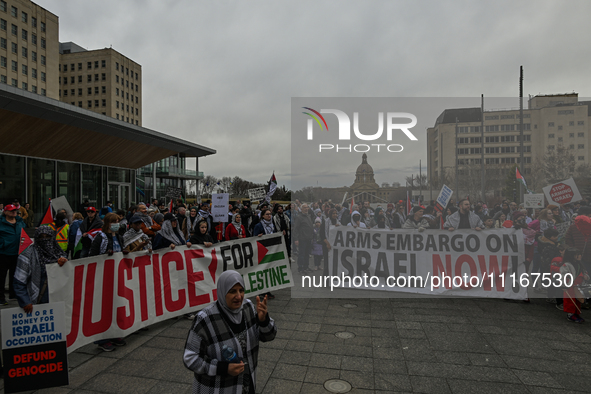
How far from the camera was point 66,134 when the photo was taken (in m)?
20.8

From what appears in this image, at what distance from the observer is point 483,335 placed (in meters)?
5.31

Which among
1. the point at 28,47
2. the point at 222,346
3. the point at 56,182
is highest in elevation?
the point at 28,47

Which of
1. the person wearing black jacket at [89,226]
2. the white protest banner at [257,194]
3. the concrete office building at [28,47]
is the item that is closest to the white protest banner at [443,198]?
the person wearing black jacket at [89,226]

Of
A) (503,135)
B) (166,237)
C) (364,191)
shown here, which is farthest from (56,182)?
(503,135)

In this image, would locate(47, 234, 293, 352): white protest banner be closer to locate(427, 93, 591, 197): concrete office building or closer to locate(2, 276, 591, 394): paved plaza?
locate(2, 276, 591, 394): paved plaza

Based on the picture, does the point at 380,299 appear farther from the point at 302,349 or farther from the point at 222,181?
the point at 222,181

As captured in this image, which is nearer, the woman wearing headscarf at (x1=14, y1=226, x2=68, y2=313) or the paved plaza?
the paved plaza

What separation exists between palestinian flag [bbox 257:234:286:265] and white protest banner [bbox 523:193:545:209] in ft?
20.6

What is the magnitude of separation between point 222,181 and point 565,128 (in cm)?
9059

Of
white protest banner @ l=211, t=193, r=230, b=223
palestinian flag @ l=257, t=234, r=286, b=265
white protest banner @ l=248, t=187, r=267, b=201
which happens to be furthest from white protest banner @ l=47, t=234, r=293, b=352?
white protest banner @ l=248, t=187, r=267, b=201

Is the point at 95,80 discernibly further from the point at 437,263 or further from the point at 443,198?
the point at 437,263

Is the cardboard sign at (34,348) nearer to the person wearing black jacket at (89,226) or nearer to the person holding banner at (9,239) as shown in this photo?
the person wearing black jacket at (89,226)

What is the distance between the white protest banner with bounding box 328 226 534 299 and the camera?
7020mm

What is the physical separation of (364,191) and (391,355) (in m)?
3.39
